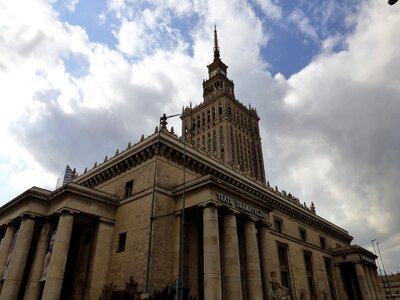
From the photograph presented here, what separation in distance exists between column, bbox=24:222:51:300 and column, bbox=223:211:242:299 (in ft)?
49.8

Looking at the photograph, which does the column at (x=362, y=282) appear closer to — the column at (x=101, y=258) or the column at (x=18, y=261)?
the column at (x=101, y=258)

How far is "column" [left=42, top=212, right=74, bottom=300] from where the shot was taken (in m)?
23.9

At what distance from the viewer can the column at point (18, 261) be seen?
25484 millimetres

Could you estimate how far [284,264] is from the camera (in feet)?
135

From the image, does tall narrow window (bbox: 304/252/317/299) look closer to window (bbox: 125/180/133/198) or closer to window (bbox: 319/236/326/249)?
window (bbox: 319/236/326/249)

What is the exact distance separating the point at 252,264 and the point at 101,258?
1278 cm

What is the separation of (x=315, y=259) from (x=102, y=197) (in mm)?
32737

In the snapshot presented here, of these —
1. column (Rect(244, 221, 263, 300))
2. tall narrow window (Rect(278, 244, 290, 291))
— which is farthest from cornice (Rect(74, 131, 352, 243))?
tall narrow window (Rect(278, 244, 290, 291))

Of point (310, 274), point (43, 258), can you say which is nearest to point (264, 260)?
point (310, 274)

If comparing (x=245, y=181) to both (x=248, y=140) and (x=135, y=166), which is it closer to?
(x=135, y=166)

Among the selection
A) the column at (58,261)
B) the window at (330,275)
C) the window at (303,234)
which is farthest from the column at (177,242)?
the window at (330,275)

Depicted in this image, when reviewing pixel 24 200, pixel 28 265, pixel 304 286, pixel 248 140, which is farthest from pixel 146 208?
pixel 248 140

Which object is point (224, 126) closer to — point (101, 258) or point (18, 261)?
point (101, 258)

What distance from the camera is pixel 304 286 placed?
41.9 metres
